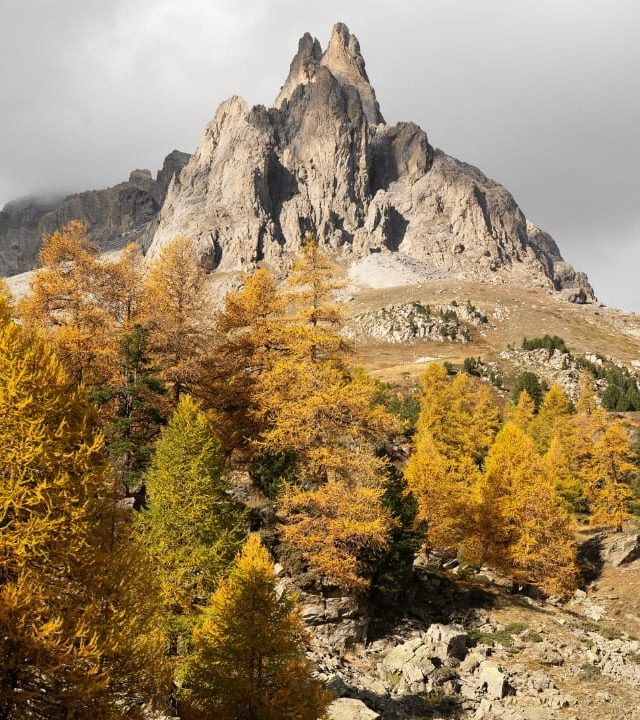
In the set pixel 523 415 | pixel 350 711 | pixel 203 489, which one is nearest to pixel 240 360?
pixel 203 489

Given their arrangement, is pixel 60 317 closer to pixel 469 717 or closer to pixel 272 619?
pixel 272 619

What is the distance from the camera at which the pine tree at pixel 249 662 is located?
39.5ft

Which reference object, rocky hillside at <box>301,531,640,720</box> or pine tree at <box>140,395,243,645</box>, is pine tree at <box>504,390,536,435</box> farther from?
pine tree at <box>140,395,243,645</box>

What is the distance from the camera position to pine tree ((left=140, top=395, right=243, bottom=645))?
15.4m

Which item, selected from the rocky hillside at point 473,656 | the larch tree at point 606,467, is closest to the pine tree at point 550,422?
the larch tree at point 606,467

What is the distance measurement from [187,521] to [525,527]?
67.2 feet

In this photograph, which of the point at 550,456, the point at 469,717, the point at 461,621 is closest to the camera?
the point at 469,717

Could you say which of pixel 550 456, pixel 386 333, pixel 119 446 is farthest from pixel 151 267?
pixel 386 333

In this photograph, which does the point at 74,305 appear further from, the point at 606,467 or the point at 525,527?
the point at 606,467

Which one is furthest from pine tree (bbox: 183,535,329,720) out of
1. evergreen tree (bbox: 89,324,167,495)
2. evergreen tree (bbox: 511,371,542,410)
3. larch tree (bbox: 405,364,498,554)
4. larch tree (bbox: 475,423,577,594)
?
evergreen tree (bbox: 511,371,542,410)

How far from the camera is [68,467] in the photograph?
8.90 metres

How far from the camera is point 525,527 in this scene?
29000 mm

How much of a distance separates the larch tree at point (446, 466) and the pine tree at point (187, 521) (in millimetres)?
16597

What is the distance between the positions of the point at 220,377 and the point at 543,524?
1959cm
